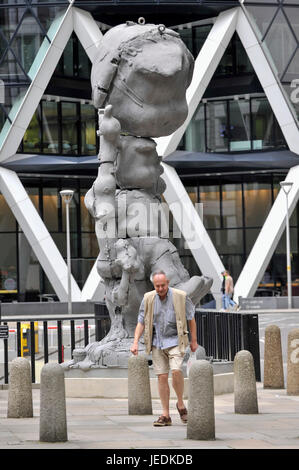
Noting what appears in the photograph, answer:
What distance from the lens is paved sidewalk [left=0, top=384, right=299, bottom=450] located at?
357 inches

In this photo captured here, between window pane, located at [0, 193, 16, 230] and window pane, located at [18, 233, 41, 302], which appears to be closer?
window pane, located at [18, 233, 41, 302]

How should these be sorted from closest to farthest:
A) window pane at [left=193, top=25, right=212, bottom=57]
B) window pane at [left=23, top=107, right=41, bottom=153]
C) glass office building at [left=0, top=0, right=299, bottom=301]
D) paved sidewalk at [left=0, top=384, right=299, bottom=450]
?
paved sidewalk at [left=0, top=384, right=299, bottom=450] < glass office building at [left=0, top=0, right=299, bottom=301] < window pane at [left=23, top=107, right=41, bottom=153] < window pane at [left=193, top=25, right=212, bottom=57]

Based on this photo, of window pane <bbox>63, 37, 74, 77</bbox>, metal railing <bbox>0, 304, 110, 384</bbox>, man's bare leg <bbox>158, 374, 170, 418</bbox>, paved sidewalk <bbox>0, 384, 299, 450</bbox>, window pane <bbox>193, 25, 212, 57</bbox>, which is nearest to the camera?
paved sidewalk <bbox>0, 384, 299, 450</bbox>

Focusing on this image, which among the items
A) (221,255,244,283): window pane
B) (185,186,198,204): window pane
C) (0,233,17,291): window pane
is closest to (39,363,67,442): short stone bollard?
(0,233,17,291): window pane

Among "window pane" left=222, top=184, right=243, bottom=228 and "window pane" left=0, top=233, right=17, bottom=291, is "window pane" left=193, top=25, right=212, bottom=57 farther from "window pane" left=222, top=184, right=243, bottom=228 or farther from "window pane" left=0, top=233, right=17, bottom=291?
"window pane" left=0, top=233, right=17, bottom=291

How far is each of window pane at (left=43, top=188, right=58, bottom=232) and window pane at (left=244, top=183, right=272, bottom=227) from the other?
8.80 metres

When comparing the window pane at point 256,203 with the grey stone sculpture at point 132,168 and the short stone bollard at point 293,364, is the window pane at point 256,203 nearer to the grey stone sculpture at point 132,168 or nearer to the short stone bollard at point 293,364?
the grey stone sculpture at point 132,168

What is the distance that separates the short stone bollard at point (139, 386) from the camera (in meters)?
11.6

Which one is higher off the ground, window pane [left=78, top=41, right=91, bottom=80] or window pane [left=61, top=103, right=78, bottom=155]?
window pane [left=78, top=41, right=91, bottom=80]

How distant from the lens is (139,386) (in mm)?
11695

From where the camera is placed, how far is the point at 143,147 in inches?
568

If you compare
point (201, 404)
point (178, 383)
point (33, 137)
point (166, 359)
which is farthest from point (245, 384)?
point (33, 137)

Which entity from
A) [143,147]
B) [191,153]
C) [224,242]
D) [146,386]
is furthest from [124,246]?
[224,242]
